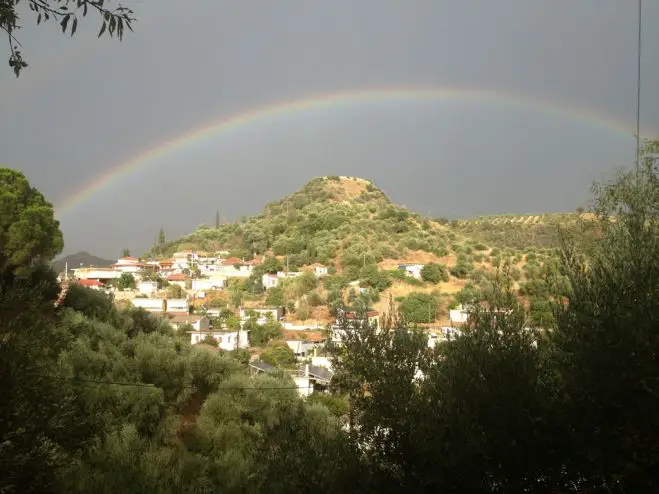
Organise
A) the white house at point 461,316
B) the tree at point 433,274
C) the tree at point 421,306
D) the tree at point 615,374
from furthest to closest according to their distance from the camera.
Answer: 1. the tree at point 433,274
2. the tree at point 421,306
3. the white house at point 461,316
4. the tree at point 615,374

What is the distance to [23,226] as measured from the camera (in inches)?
671

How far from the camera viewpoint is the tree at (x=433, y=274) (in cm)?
4206

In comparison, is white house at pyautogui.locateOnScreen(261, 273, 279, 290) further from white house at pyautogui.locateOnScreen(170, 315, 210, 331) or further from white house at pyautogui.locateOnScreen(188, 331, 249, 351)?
white house at pyautogui.locateOnScreen(188, 331, 249, 351)

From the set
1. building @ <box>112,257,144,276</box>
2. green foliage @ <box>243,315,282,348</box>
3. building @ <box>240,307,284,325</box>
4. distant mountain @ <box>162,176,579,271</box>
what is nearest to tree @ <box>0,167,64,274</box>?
green foliage @ <box>243,315,282,348</box>

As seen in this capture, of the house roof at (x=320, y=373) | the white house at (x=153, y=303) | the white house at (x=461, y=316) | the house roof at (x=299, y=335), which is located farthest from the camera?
the white house at (x=153, y=303)

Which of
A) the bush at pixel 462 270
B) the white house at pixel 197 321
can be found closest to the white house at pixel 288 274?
the white house at pixel 197 321

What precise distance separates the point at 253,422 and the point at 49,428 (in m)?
7.73

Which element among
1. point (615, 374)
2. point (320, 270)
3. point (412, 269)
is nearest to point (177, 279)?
point (320, 270)

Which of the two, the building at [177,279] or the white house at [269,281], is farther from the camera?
the building at [177,279]

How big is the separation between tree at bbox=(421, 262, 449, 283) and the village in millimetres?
672

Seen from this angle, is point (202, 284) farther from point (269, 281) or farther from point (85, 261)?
point (85, 261)

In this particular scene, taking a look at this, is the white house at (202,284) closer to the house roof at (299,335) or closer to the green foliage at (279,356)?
the house roof at (299,335)

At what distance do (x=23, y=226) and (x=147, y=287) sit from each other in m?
27.4

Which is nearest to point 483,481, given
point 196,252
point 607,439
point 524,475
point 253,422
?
point 524,475
